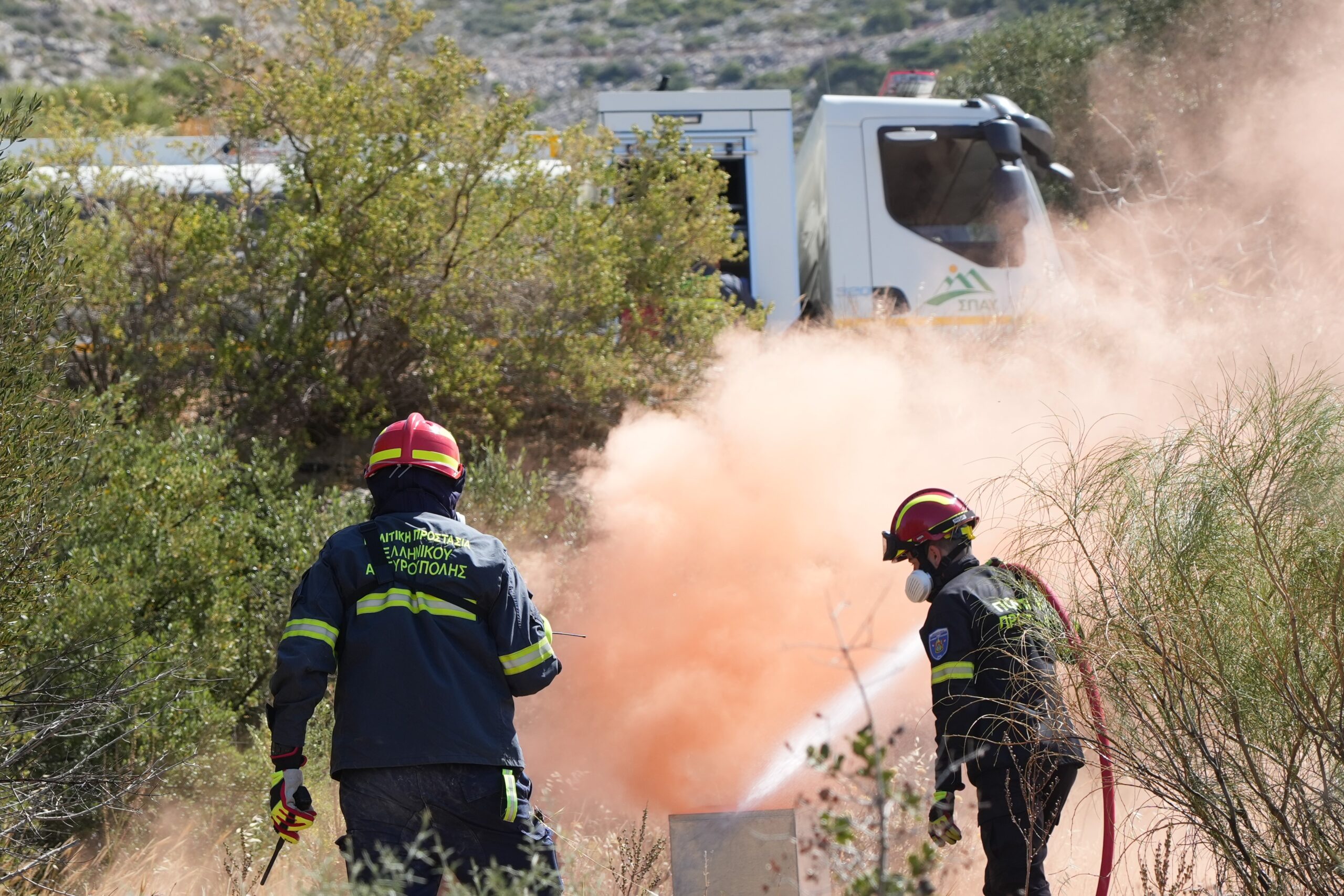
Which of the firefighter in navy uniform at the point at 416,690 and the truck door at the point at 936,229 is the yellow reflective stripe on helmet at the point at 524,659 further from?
the truck door at the point at 936,229

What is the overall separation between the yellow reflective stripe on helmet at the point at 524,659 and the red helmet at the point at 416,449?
0.67 meters

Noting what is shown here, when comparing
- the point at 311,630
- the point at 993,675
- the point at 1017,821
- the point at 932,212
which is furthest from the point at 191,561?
the point at 932,212

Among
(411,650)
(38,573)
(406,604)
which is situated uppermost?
(38,573)

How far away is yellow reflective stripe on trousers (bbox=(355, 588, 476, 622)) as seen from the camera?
3910 millimetres

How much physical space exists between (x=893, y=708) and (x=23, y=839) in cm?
428

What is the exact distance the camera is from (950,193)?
1101 centimetres

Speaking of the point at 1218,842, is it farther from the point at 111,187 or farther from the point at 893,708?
the point at 111,187

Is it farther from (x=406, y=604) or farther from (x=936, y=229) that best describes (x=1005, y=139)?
(x=406, y=604)

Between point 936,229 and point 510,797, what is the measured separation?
8.03m

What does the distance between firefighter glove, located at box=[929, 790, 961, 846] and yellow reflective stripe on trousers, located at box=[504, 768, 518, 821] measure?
1225mm

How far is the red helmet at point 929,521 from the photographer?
4.82 meters

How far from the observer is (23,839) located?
514 cm

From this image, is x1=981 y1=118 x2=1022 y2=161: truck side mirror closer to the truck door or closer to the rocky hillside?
the truck door

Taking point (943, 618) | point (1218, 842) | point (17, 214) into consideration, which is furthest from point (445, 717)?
point (17, 214)
